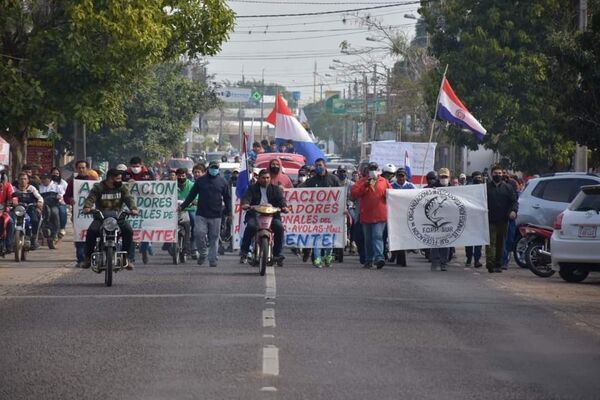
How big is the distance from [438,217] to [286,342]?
479 inches

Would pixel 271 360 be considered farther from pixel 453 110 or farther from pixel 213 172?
pixel 453 110

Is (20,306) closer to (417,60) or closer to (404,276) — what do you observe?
(404,276)

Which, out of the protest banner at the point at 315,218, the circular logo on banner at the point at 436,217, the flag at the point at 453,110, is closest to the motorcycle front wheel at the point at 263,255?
the protest banner at the point at 315,218

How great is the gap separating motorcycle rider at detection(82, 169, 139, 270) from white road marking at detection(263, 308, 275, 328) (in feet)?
14.5

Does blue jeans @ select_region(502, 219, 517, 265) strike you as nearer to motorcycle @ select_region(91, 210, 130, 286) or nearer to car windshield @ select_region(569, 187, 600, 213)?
car windshield @ select_region(569, 187, 600, 213)

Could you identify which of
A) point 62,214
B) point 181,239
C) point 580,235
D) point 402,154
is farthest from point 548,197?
point 402,154

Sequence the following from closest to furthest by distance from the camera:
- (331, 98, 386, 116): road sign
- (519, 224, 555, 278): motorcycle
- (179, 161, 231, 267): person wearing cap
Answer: (519, 224, 555, 278): motorcycle → (179, 161, 231, 267): person wearing cap → (331, 98, 386, 116): road sign

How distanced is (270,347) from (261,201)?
9862 mm

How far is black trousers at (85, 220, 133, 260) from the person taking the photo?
19344 millimetres

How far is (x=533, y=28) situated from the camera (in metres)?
42.8

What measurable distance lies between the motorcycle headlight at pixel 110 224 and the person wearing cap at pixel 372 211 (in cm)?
620

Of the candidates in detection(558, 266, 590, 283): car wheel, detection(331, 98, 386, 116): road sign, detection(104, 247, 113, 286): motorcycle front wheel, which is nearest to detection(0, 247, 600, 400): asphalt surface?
detection(104, 247, 113, 286): motorcycle front wheel

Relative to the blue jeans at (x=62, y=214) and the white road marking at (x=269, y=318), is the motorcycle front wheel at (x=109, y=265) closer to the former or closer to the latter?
the white road marking at (x=269, y=318)

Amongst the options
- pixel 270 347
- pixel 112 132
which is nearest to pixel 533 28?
pixel 112 132
